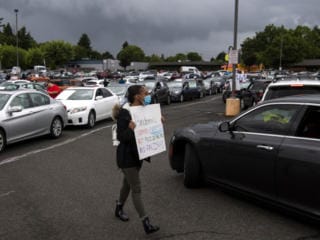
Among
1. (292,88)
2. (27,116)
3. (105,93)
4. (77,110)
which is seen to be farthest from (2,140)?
(105,93)

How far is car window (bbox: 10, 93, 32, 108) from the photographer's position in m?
11.1

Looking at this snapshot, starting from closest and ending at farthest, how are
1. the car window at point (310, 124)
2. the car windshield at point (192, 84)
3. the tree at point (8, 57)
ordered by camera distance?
1. the car window at point (310, 124)
2. the car windshield at point (192, 84)
3. the tree at point (8, 57)

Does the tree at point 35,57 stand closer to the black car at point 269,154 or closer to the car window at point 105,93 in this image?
the car window at point 105,93

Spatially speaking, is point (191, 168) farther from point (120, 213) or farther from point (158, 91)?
point (158, 91)

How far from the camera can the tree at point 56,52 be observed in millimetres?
102000

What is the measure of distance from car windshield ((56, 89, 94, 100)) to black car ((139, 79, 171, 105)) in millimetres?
7944

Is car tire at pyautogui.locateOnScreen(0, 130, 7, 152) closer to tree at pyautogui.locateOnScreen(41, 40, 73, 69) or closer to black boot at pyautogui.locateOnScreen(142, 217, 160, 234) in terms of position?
black boot at pyautogui.locateOnScreen(142, 217, 160, 234)

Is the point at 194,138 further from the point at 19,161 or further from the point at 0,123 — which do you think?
the point at 0,123

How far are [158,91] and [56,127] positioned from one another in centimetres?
1292

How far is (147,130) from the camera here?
5.15 m

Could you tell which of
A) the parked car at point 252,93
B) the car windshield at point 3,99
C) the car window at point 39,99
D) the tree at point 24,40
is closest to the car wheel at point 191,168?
Result: the car windshield at point 3,99

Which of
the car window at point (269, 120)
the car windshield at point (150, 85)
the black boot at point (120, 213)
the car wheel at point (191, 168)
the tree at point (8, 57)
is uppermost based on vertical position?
the tree at point (8, 57)

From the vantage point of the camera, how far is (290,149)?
5039 millimetres

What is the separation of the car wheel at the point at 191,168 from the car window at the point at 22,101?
19.3 ft
